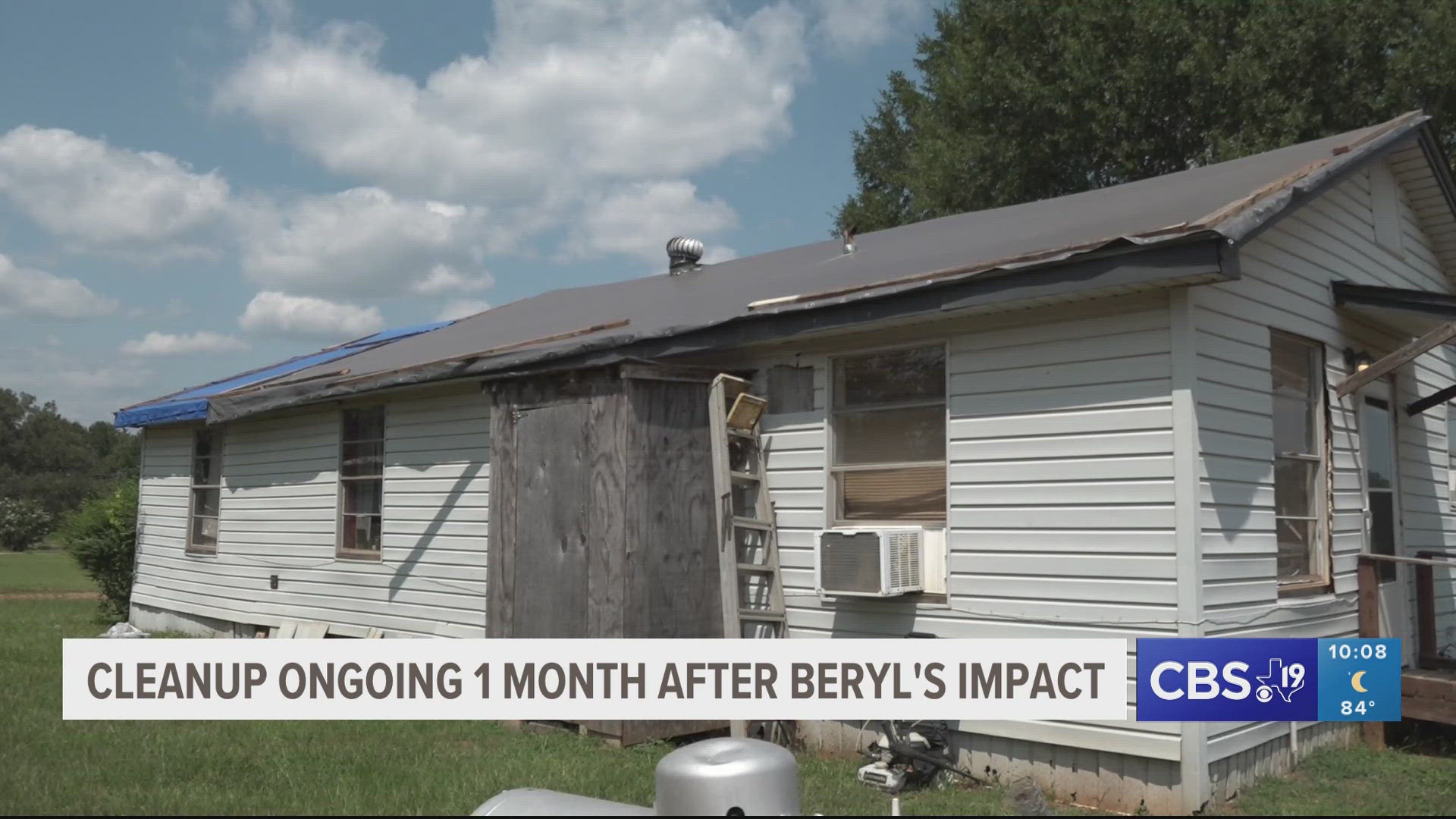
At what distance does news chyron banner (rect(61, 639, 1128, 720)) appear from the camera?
22.9ft

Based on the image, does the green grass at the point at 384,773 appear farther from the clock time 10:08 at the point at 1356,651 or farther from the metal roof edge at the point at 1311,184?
the metal roof edge at the point at 1311,184

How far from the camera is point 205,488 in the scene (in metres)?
14.9

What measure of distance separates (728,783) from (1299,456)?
5.32 m

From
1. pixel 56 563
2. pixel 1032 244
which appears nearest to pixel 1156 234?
pixel 1032 244

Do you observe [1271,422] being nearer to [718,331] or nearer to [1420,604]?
[1420,604]

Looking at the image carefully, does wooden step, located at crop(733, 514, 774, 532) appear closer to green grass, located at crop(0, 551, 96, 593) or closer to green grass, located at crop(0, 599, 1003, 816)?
green grass, located at crop(0, 599, 1003, 816)

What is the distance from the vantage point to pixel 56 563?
34.2 meters

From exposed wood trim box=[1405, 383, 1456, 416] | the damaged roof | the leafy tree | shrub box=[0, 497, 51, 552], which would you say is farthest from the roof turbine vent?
the leafy tree

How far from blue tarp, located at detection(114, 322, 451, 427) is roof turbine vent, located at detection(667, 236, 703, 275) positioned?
4.08m

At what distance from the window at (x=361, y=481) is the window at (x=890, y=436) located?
220 inches

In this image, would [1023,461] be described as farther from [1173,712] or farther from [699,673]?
[699,673]

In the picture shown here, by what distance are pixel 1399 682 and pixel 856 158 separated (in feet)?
80.5

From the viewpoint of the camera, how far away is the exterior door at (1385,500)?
853 centimetres

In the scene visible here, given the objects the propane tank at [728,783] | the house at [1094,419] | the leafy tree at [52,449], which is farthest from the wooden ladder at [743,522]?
the leafy tree at [52,449]
